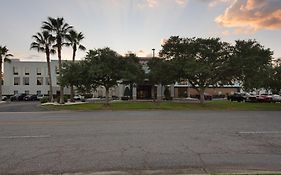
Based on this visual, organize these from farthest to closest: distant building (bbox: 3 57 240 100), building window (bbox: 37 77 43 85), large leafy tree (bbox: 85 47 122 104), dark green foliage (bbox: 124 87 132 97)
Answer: building window (bbox: 37 77 43 85) < distant building (bbox: 3 57 240 100) < dark green foliage (bbox: 124 87 132 97) < large leafy tree (bbox: 85 47 122 104)

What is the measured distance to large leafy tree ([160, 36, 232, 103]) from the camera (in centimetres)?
3826

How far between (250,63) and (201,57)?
5.42 metres

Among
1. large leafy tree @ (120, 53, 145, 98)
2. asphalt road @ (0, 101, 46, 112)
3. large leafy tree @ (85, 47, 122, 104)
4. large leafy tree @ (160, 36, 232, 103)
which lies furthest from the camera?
large leafy tree @ (160, 36, 232, 103)

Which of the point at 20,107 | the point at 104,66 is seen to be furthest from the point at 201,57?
the point at 20,107

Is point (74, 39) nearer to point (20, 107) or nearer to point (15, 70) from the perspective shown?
point (20, 107)

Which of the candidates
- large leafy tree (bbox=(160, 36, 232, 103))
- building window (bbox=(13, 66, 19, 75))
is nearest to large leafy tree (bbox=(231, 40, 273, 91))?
large leafy tree (bbox=(160, 36, 232, 103))

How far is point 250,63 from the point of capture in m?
38.1

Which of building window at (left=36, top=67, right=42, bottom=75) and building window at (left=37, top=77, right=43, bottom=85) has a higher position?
building window at (left=36, top=67, right=42, bottom=75)

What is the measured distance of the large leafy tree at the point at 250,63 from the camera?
126 ft

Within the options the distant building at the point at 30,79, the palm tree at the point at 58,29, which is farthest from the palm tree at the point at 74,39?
the distant building at the point at 30,79

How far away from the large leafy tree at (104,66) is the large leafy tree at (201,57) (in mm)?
6438

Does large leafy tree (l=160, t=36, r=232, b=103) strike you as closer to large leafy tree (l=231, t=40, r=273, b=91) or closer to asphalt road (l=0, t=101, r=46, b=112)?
large leafy tree (l=231, t=40, r=273, b=91)

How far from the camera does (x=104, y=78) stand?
3847 centimetres

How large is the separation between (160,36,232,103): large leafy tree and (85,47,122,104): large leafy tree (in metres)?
6.44
